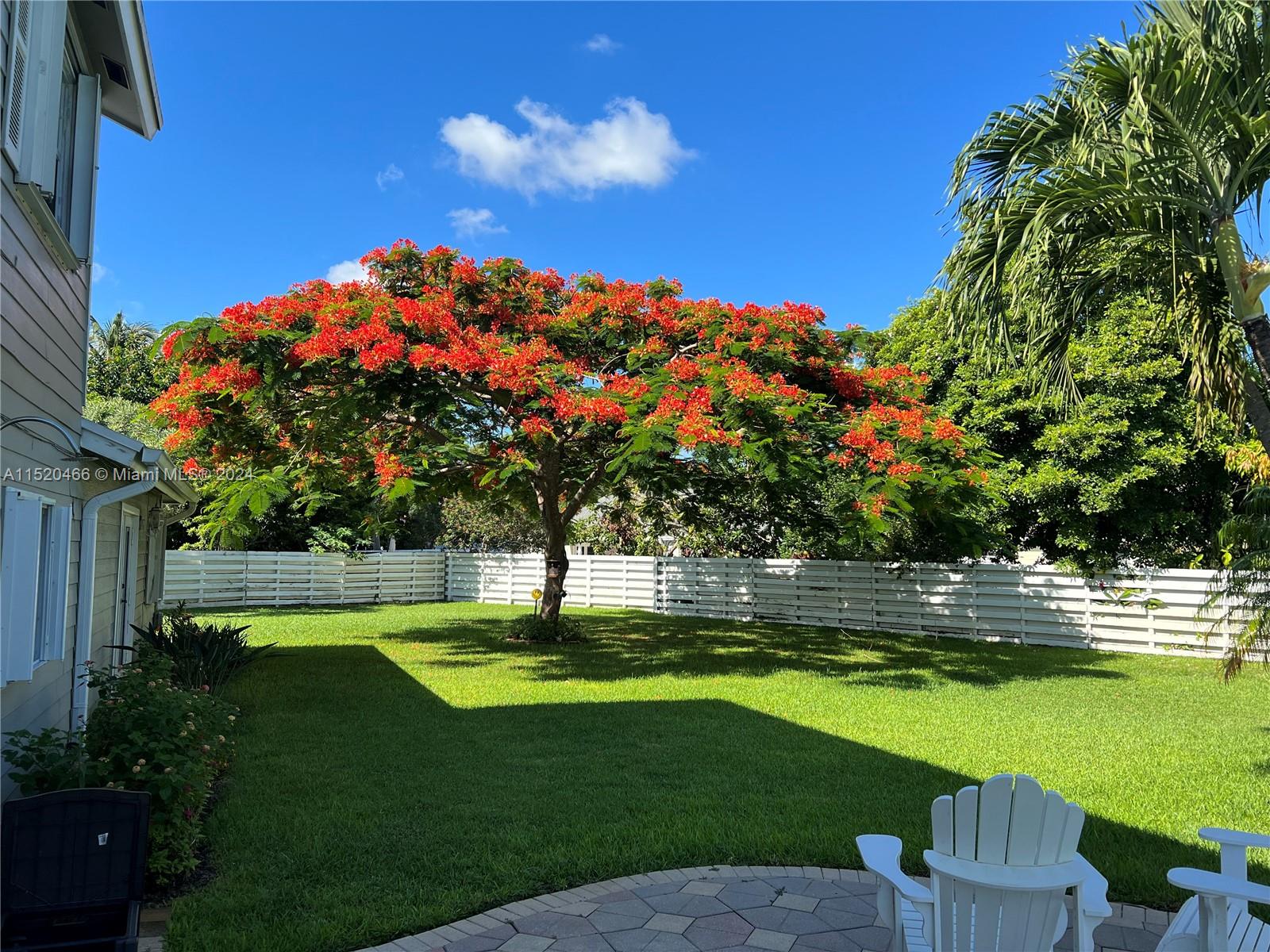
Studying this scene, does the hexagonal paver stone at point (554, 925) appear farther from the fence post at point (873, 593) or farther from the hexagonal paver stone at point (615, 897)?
the fence post at point (873, 593)

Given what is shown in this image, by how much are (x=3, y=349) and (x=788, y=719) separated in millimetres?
7033

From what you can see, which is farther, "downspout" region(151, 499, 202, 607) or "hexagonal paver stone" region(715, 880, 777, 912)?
"downspout" region(151, 499, 202, 607)

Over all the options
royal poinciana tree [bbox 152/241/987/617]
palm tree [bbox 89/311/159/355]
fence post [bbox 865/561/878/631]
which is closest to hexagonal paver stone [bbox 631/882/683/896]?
royal poinciana tree [bbox 152/241/987/617]

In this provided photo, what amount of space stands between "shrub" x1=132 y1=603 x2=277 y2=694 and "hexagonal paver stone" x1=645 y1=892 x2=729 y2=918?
221 inches

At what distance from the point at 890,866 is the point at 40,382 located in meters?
4.81

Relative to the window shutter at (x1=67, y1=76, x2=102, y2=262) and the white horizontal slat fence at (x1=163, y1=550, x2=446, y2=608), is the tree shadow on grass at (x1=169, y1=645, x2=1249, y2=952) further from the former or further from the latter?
the white horizontal slat fence at (x1=163, y1=550, x2=446, y2=608)

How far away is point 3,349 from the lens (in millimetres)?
3574

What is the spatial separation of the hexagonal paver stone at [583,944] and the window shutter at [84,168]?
501 cm

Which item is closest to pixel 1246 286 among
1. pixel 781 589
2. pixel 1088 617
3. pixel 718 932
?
pixel 718 932

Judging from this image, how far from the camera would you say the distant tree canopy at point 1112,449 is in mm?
13281

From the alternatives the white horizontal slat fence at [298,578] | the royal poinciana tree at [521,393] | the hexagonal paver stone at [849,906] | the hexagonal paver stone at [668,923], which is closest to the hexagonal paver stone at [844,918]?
the hexagonal paver stone at [849,906]

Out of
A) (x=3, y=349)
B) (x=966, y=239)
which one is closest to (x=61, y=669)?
(x=3, y=349)

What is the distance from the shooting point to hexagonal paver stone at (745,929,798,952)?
11.2 feet

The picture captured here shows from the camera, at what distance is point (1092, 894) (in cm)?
270
